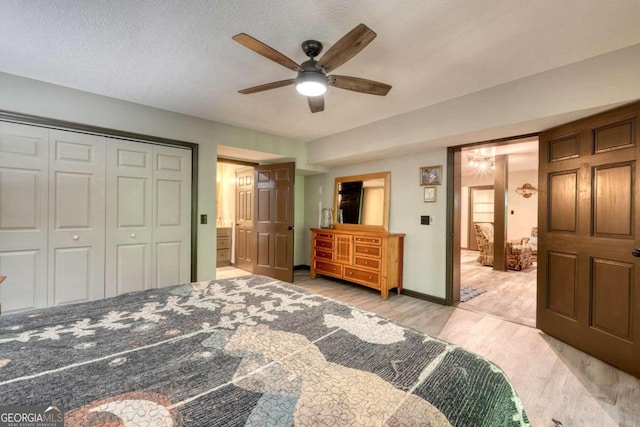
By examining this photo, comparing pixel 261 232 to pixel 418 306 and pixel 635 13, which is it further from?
pixel 635 13

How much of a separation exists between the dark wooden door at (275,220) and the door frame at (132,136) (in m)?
1.37

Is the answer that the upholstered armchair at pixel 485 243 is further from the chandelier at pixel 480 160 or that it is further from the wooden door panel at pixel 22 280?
the wooden door panel at pixel 22 280

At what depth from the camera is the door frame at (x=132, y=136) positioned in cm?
258

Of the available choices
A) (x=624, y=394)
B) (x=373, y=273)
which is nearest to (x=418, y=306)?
(x=373, y=273)

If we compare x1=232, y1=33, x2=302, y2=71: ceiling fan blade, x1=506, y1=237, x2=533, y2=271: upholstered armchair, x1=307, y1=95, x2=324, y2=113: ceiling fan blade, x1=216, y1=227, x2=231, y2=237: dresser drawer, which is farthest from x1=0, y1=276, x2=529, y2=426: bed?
x1=506, y1=237, x2=533, y2=271: upholstered armchair

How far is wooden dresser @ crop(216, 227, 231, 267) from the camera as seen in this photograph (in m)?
5.82

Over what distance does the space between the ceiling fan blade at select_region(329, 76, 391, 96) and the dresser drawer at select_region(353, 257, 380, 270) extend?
243cm

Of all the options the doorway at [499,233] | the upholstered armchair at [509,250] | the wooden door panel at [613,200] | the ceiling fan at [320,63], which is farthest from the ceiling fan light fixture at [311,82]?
the upholstered armchair at [509,250]

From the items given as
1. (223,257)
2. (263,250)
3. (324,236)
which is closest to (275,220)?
(263,250)

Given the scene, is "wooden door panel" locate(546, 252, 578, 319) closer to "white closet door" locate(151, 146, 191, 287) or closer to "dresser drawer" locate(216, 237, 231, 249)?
"white closet door" locate(151, 146, 191, 287)

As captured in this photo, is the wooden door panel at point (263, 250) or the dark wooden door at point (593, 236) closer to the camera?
the dark wooden door at point (593, 236)

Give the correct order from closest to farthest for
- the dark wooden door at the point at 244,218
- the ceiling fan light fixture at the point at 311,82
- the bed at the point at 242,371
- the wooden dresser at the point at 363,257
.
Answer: the bed at the point at 242,371 < the ceiling fan light fixture at the point at 311,82 < the wooden dresser at the point at 363,257 < the dark wooden door at the point at 244,218

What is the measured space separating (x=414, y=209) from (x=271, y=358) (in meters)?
3.37

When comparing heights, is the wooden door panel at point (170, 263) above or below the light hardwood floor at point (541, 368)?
above
